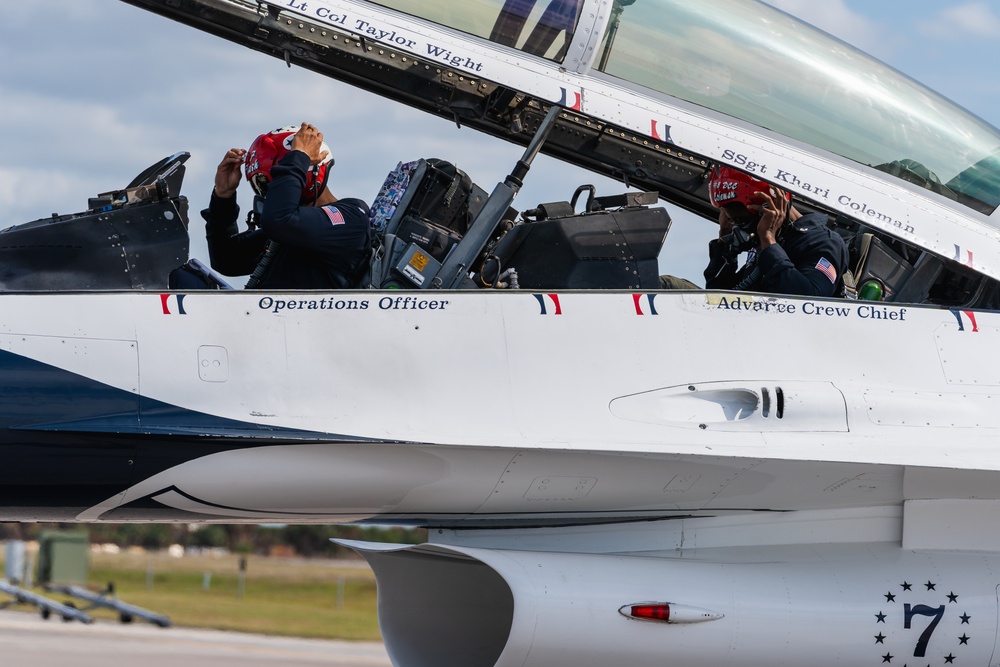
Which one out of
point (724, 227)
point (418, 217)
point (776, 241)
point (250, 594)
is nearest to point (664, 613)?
point (776, 241)

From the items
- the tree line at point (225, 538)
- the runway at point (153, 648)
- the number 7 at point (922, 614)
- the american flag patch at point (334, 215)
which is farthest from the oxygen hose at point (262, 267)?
the tree line at point (225, 538)

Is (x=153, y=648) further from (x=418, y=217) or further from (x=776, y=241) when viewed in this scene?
(x=776, y=241)

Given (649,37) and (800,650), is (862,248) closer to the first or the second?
(649,37)

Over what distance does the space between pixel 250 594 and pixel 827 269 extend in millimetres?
17559

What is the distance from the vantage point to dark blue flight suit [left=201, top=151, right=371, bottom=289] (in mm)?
4734

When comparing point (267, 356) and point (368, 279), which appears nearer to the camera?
point (267, 356)

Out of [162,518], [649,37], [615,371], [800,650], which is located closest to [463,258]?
[615,371]

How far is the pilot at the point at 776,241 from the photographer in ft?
17.0

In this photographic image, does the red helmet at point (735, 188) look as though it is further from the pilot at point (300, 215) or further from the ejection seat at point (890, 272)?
the pilot at point (300, 215)

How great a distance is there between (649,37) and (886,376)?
181 centimetres

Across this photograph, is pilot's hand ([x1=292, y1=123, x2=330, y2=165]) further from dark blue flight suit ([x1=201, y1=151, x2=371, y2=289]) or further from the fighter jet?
the fighter jet

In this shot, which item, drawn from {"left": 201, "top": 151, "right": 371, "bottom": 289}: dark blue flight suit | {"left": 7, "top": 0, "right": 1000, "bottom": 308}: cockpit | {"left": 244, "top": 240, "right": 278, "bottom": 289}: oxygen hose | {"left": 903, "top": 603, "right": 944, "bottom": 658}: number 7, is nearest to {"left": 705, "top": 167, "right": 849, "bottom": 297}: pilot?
{"left": 7, "top": 0, "right": 1000, "bottom": 308}: cockpit

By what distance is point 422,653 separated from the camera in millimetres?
5414

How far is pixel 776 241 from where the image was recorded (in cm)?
555
